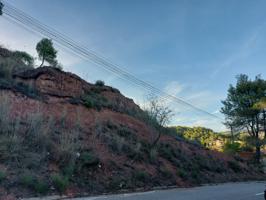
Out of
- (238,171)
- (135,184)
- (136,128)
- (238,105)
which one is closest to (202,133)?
(238,105)

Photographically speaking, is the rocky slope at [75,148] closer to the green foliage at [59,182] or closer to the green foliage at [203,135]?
the green foliage at [59,182]

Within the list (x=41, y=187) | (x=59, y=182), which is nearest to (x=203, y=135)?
(x=59, y=182)

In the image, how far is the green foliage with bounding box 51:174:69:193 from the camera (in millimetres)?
10025

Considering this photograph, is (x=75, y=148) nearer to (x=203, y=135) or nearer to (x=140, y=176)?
(x=140, y=176)

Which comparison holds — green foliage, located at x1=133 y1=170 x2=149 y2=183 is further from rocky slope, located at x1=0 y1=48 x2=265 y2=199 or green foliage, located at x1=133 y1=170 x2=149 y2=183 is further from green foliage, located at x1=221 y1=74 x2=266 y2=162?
green foliage, located at x1=221 y1=74 x2=266 y2=162

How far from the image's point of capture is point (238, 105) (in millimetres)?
38688

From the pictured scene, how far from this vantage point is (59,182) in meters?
10.1

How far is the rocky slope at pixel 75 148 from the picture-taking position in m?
10.5

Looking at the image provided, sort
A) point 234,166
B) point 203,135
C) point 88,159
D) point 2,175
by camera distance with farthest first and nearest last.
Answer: point 203,135 → point 234,166 → point 88,159 → point 2,175

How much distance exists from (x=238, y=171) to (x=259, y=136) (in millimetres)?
10666

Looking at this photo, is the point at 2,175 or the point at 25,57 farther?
the point at 25,57

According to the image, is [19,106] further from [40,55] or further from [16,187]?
[40,55]

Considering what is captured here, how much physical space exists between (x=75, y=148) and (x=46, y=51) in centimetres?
2227

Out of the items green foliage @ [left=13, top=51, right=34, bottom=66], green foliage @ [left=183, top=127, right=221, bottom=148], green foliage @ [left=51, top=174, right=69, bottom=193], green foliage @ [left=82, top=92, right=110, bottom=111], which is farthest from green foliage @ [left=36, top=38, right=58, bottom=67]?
green foliage @ [left=183, top=127, right=221, bottom=148]
